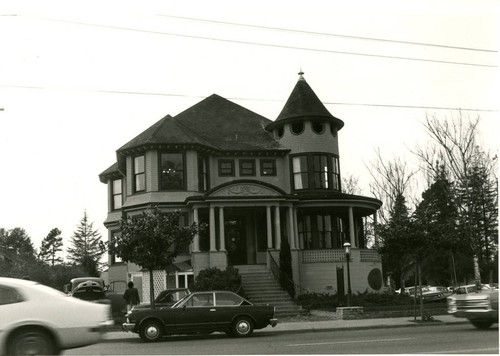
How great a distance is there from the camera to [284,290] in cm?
2936

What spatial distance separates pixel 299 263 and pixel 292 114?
8446mm

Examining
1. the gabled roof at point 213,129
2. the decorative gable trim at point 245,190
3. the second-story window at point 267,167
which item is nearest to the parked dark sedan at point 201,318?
the decorative gable trim at point 245,190

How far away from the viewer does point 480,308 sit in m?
16.7

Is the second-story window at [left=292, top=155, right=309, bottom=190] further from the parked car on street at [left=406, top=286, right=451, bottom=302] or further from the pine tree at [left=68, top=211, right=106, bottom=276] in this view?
the pine tree at [left=68, top=211, right=106, bottom=276]

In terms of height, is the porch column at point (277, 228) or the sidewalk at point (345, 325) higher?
the porch column at point (277, 228)

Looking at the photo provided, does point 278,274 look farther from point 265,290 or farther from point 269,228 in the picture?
point 269,228

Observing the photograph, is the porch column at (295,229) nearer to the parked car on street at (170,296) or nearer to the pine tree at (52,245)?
the parked car on street at (170,296)

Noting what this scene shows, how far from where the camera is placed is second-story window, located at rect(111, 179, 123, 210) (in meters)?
37.1

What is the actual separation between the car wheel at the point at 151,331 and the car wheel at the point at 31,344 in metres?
6.67

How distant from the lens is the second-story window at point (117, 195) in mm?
37094

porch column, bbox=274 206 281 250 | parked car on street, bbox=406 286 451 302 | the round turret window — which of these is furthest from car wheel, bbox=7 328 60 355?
parked car on street, bbox=406 286 451 302

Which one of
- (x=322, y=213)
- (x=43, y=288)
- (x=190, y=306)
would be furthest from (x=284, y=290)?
(x=43, y=288)

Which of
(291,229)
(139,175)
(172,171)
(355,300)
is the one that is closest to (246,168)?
(172,171)

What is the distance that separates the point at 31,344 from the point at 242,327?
794cm
